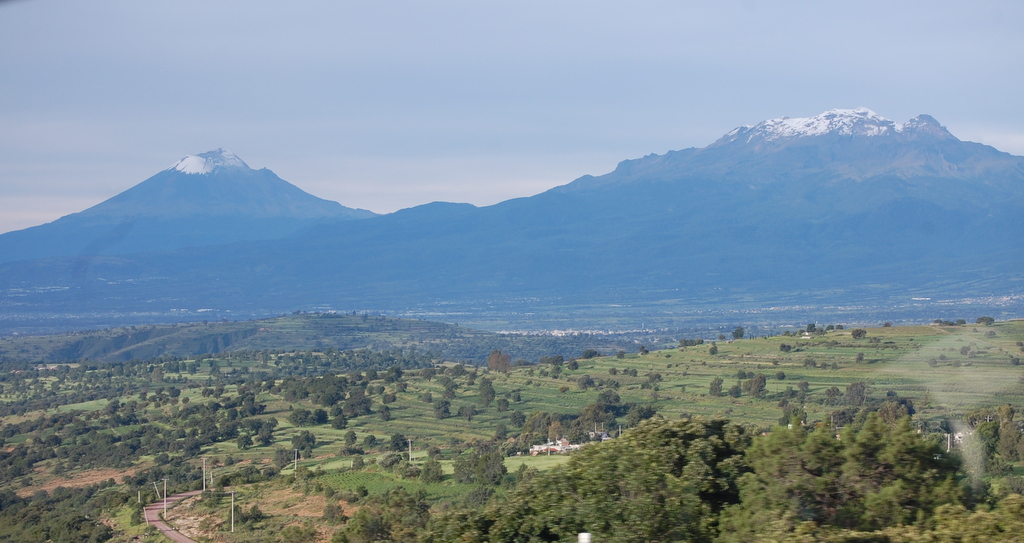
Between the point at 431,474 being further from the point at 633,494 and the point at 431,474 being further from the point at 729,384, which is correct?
the point at 729,384

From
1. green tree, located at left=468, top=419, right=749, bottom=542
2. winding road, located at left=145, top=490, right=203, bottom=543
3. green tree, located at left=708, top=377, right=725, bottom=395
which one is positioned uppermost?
green tree, located at left=468, top=419, right=749, bottom=542

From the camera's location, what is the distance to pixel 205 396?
180 ft

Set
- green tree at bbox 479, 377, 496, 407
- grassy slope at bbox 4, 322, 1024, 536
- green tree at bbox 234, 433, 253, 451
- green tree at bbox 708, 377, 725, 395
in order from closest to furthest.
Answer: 1. grassy slope at bbox 4, 322, 1024, 536
2. green tree at bbox 708, 377, 725, 395
3. green tree at bbox 234, 433, 253, 451
4. green tree at bbox 479, 377, 496, 407

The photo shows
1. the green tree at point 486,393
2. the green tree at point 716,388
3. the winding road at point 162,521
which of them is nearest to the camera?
the winding road at point 162,521

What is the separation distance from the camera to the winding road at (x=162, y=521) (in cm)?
2322

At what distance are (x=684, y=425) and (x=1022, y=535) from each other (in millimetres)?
4841

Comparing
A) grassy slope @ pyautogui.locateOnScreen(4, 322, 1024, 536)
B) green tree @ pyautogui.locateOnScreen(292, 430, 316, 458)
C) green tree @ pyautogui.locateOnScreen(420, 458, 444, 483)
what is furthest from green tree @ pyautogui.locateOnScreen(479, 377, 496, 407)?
green tree @ pyautogui.locateOnScreen(420, 458, 444, 483)

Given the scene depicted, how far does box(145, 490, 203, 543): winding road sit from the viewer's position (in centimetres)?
2322

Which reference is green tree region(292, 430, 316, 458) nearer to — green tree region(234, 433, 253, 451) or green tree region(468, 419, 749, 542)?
green tree region(234, 433, 253, 451)

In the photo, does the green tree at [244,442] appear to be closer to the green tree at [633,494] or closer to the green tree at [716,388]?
the green tree at [716,388]

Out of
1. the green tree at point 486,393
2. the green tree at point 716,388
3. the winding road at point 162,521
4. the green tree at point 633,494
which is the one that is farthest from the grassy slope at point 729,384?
the green tree at point 633,494

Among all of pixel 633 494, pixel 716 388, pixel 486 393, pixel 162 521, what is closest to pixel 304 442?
pixel 486 393

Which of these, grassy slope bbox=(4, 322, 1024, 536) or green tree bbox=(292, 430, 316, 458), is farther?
green tree bbox=(292, 430, 316, 458)

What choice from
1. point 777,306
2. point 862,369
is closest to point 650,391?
point 862,369
